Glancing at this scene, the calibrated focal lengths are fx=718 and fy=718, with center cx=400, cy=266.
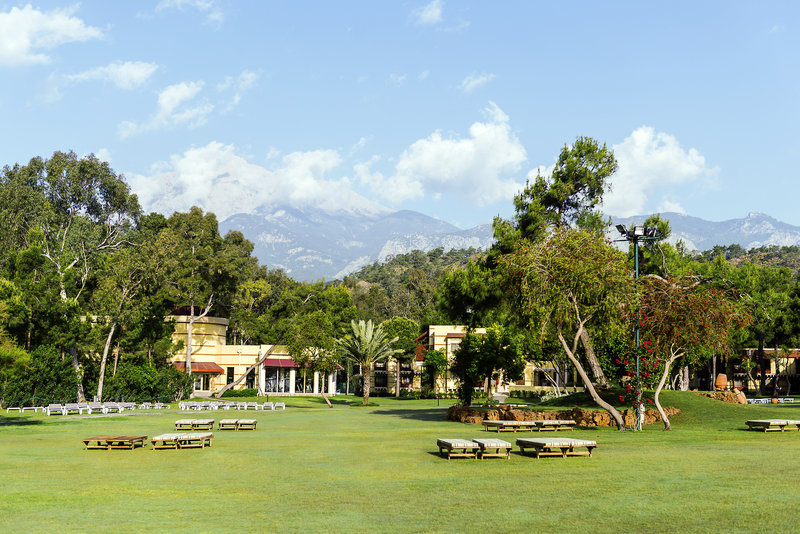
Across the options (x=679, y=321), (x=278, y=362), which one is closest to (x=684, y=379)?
(x=278, y=362)

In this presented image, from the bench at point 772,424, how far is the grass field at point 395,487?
1.70m

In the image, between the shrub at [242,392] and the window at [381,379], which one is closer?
the shrub at [242,392]

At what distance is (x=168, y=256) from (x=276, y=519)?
4355 cm

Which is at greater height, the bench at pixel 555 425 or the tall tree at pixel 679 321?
the tall tree at pixel 679 321

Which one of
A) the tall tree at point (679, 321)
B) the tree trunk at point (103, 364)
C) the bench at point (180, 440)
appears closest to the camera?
the bench at point (180, 440)

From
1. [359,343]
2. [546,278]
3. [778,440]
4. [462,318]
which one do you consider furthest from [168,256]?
[778,440]

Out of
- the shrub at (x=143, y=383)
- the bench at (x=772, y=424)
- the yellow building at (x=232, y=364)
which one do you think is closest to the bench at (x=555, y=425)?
the bench at (x=772, y=424)

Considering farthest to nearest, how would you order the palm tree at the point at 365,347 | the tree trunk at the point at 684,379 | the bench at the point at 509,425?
the tree trunk at the point at 684,379 → the palm tree at the point at 365,347 → the bench at the point at 509,425

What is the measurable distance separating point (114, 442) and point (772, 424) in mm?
22075

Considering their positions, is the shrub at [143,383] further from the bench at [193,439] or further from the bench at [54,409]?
the bench at [193,439]

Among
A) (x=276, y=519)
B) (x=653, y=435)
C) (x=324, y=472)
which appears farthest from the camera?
(x=653, y=435)

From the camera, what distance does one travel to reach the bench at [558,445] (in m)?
17.5

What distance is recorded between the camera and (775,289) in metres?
71.2

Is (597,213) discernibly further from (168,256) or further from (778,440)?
(168,256)
